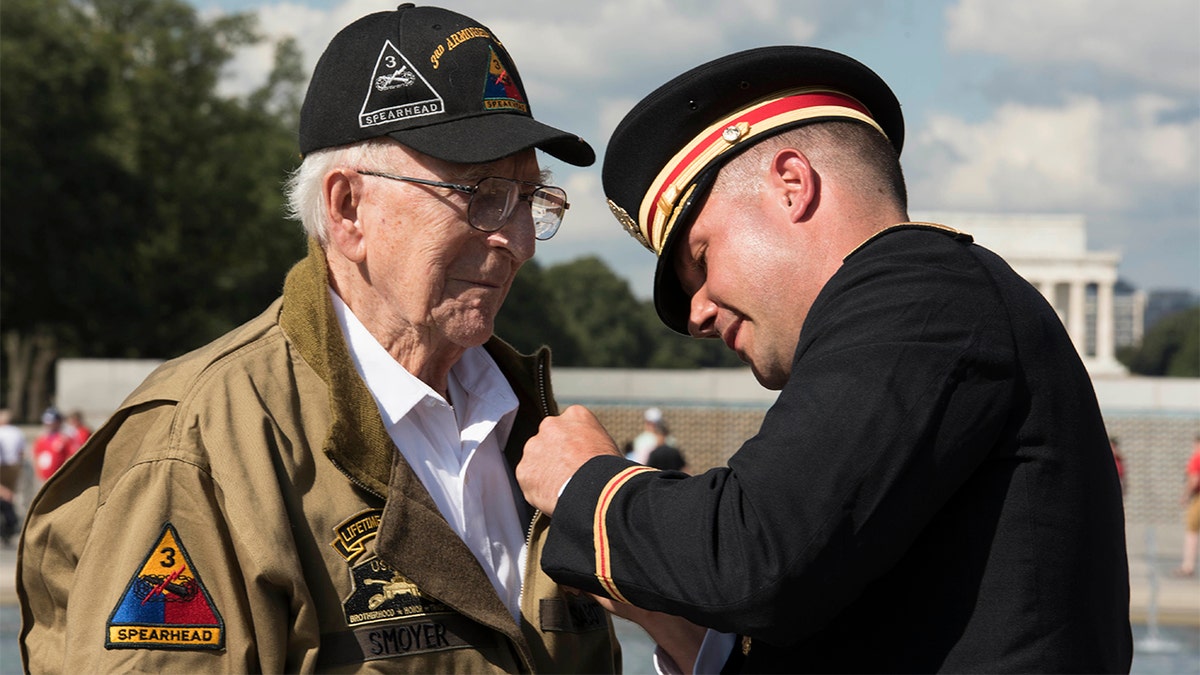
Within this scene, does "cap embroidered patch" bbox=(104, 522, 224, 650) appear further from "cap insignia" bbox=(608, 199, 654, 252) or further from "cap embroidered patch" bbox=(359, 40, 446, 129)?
"cap insignia" bbox=(608, 199, 654, 252)

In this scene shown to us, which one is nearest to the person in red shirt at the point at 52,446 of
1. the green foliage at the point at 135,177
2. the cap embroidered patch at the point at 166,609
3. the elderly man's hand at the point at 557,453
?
the cap embroidered patch at the point at 166,609

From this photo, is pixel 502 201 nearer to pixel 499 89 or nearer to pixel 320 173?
pixel 499 89

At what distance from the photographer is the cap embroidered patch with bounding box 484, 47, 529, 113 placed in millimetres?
2662

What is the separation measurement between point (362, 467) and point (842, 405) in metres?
0.99

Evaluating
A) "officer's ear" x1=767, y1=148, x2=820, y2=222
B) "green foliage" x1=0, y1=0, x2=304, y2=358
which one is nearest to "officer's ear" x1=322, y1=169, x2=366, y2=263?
"officer's ear" x1=767, y1=148, x2=820, y2=222

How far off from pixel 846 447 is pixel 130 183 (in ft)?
114

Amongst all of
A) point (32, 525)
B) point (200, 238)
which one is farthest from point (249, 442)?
point (200, 238)

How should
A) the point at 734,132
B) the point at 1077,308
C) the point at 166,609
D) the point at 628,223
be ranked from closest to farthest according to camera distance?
the point at 166,609
the point at 734,132
the point at 628,223
the point at 1077,308

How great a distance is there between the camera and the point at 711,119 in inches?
94.0

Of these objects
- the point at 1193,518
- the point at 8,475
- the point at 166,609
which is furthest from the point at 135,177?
the point at 166,609

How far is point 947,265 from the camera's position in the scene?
206cm

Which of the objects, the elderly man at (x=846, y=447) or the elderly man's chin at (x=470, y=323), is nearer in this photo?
the elderly man at (x=846, y=447)

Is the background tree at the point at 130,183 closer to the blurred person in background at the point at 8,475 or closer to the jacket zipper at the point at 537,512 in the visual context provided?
the blurred person in background at the point at 8,475

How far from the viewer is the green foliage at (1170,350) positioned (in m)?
53.8
